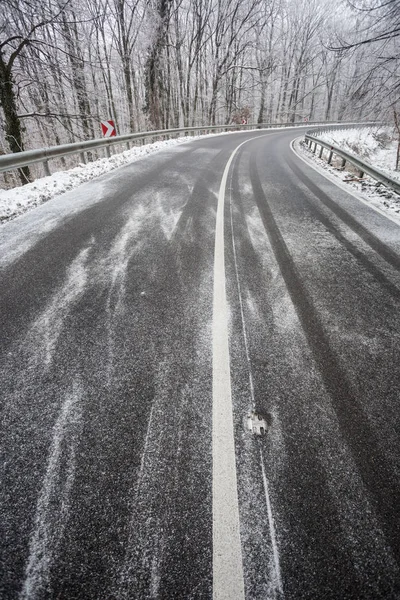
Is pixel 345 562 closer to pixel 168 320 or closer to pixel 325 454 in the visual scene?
pixel 325 454

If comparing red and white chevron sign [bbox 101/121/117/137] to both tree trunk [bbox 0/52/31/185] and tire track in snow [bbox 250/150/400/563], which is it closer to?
tree trunk [bbox 0/52/31/185]

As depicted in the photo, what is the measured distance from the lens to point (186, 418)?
196 centimetres

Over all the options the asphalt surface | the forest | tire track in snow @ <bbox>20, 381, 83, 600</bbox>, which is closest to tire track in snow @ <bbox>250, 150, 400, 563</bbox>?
the asphalt surface

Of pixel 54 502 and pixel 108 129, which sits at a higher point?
pixel 108 129

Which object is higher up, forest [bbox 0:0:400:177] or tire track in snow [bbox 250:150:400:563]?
forest [bbox 0:0:400:177]

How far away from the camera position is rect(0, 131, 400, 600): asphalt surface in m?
1.32

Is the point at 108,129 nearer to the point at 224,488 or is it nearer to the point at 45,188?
the point at 45,188

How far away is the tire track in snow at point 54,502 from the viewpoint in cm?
126

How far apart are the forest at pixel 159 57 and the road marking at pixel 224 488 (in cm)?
1024

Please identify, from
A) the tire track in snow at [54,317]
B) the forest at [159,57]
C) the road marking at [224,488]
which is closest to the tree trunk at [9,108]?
the forest at [159,57]

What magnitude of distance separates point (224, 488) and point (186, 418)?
0.50 m

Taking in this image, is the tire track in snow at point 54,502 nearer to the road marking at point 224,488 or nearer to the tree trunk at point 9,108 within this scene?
the road marking at point 224,488

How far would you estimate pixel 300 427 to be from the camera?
1.94 metres

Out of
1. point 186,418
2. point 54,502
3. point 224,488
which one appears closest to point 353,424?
point 224,488
